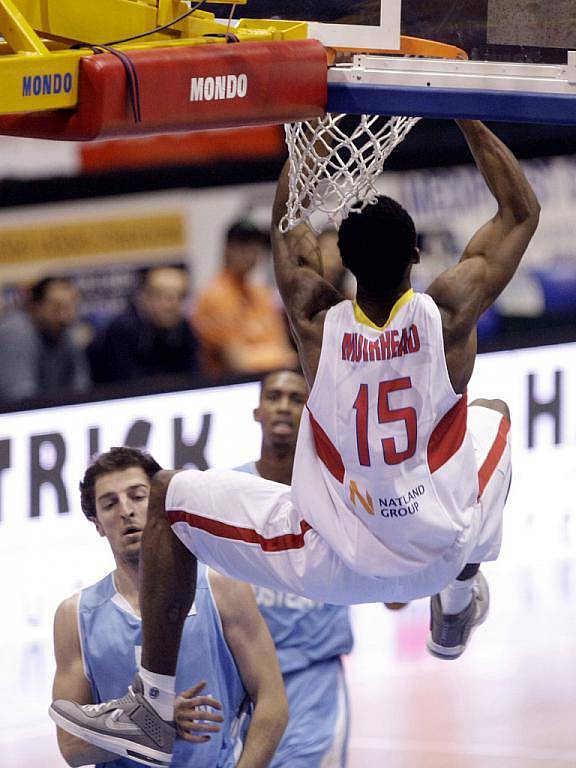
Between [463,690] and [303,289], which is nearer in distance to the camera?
[303,289]

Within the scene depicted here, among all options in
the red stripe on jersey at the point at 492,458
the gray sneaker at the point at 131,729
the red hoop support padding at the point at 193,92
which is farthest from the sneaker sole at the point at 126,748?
the red hoop support padding at the point at 193,92

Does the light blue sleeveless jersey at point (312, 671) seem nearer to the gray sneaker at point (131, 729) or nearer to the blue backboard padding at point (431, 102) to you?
the gray sneaker at point (131, 729)

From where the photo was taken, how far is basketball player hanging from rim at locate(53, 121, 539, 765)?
4.83 m

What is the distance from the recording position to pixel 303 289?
16.3 ft

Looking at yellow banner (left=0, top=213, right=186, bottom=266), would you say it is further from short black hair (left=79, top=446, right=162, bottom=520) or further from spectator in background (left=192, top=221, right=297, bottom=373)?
short black hair (left=79, top=446, right=162, bottom=520)

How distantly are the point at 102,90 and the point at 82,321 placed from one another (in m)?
5.98

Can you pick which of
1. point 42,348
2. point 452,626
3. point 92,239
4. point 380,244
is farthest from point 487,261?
point 92,239

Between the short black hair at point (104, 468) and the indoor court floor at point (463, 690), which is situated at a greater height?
the short black hair at point (104, 468)

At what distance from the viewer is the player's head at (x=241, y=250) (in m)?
10.5

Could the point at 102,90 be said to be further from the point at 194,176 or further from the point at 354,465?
the point at 194,176

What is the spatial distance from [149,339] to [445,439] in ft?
16.8

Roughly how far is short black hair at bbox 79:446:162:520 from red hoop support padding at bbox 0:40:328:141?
1.99 m

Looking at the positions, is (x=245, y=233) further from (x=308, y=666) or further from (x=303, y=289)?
(x=303, y=289)

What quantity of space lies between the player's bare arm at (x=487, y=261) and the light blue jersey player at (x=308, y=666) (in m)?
1.89
